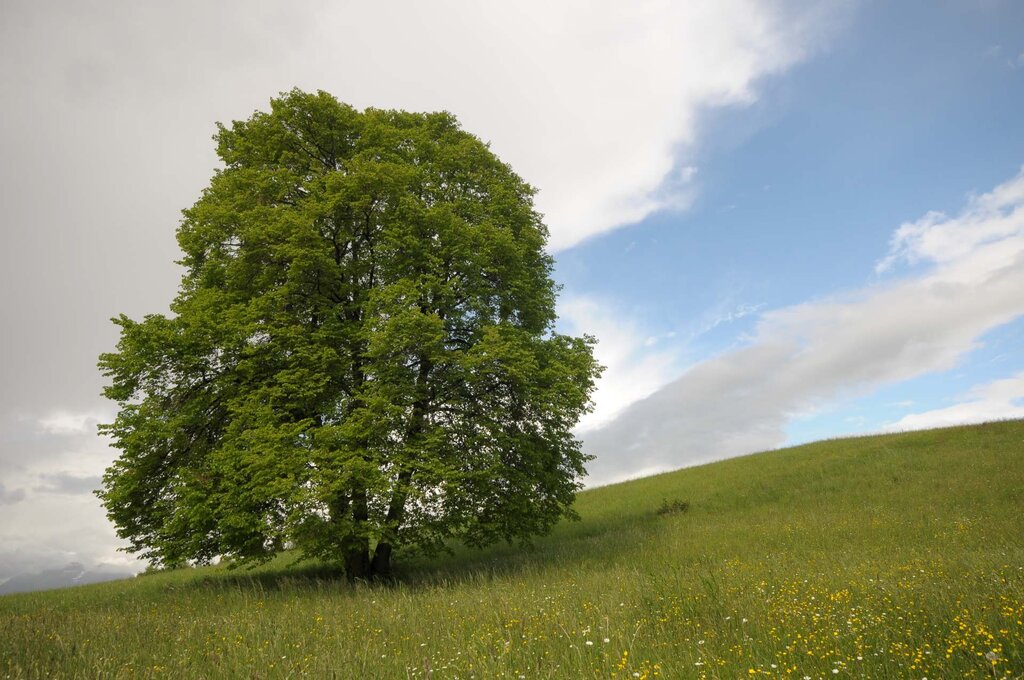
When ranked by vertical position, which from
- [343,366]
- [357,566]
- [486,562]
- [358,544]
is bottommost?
[486,562]

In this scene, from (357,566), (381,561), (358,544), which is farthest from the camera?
(381,561)

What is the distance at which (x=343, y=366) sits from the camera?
605 inches

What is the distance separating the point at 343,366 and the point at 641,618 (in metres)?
10.7

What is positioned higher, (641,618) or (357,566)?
(357,566)

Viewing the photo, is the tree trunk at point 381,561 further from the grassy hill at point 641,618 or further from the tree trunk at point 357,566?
the grassy hill at point 641,618

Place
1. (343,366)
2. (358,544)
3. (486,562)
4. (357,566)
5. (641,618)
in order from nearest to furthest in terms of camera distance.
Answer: (641,618) → (358,544) → (343,366) → (357,566) → (486,562)

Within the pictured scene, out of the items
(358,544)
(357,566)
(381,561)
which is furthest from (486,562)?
(358,544)

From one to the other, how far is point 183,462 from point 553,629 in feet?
41.1

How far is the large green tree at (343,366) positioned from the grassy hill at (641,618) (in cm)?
195

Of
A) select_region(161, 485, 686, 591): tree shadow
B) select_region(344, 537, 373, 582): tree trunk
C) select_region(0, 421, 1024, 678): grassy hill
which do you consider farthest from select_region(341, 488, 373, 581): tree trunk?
select_region(0, 421, 1024, 678): grassy hill

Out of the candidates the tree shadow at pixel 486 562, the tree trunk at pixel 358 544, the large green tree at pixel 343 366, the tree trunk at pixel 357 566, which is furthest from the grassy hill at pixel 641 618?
the large green tree at pixel 343 366

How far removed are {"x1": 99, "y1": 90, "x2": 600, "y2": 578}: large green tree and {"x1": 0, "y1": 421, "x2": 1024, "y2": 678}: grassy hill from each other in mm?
1953

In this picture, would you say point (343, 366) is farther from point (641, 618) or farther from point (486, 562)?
point (641, 618)

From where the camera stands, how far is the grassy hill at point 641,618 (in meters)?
5.87
